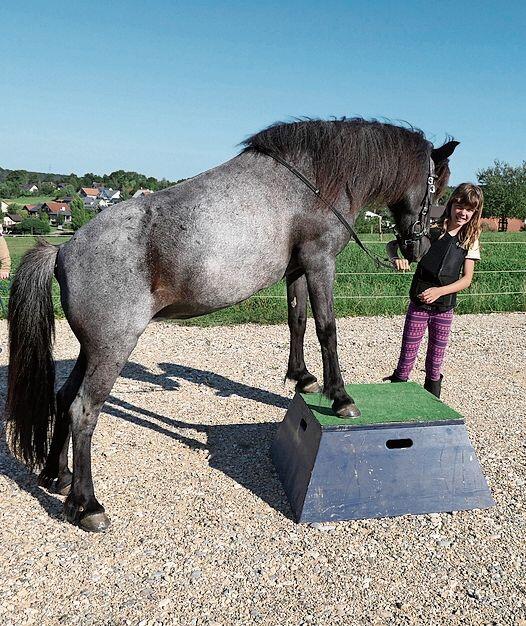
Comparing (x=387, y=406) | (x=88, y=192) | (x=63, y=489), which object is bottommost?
(x=63, y=489)

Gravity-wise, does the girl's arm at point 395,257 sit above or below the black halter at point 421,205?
below

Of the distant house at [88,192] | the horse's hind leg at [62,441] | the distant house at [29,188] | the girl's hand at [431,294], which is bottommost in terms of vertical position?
the horse's hind leg at [62,441]

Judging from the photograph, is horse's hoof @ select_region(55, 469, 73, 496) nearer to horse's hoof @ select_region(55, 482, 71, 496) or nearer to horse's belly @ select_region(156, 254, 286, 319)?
horse's hoof @ select_region(55, 482, 71, 496)

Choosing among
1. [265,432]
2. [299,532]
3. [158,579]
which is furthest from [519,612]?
[265,432]

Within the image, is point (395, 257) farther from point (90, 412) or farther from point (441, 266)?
point (90, 412)

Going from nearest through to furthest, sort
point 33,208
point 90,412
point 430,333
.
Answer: point 90,412
point 430,333
point 33,208

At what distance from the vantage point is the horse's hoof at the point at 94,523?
3201 mm

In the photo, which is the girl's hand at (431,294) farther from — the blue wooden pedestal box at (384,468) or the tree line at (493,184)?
the tree line at (493,184)

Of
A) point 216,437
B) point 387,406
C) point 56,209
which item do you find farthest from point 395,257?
point 56,209

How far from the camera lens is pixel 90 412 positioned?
3.19 metres

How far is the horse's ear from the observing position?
357cm

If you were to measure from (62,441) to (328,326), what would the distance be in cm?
192

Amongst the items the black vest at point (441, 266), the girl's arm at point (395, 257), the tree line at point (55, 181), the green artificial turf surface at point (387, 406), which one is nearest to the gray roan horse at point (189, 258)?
the green artificial turf surface at point (387, 406)

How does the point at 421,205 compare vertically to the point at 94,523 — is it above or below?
above
